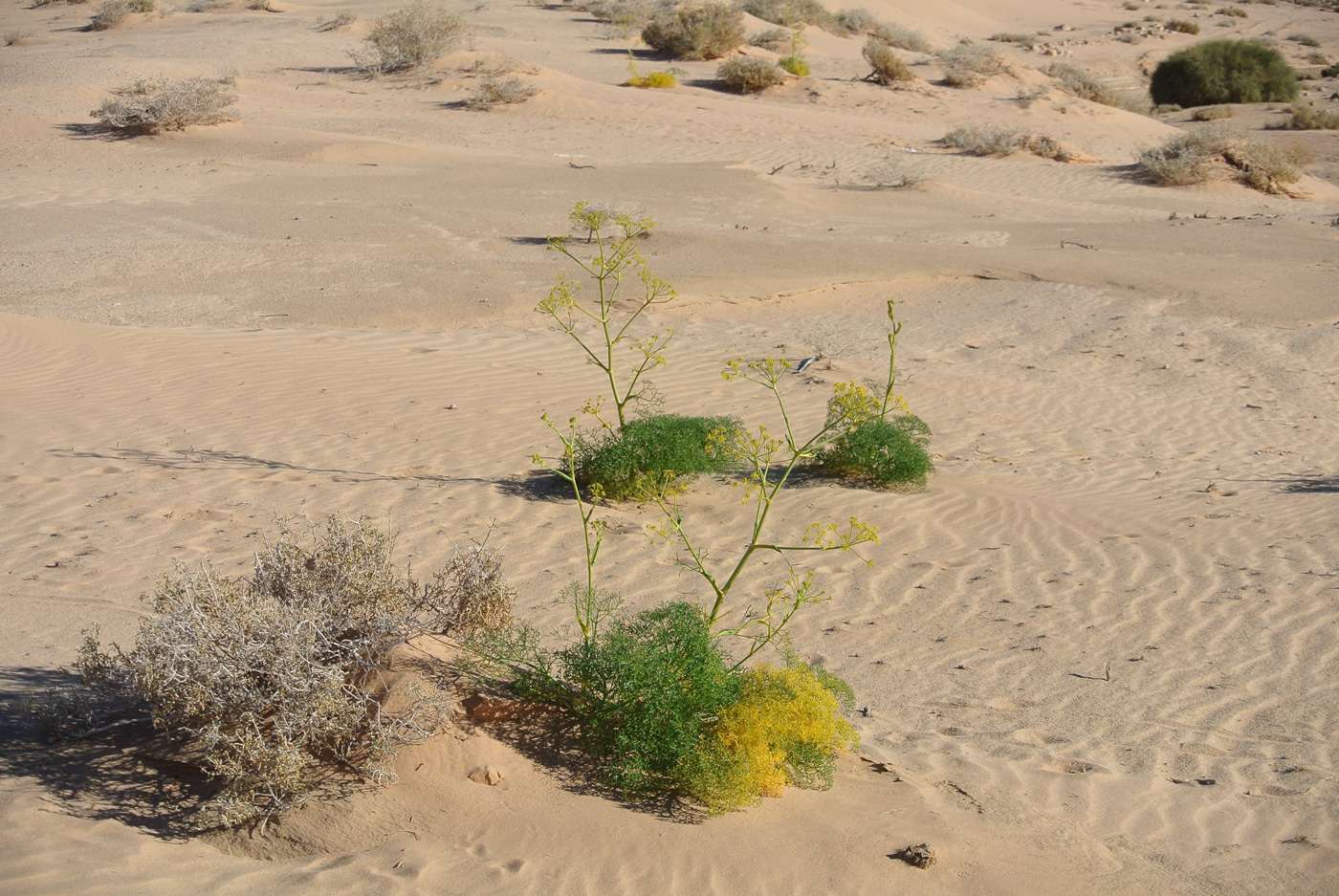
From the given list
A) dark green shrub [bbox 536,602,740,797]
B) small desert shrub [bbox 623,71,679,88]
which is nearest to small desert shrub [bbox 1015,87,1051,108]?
small desert shrub [bbox 623,71,679,88]

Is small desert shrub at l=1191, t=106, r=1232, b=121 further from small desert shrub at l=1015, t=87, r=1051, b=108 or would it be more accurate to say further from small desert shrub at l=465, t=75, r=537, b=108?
small desert shrub at l=465, t=75, r=537, b=108

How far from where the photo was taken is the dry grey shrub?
344cm

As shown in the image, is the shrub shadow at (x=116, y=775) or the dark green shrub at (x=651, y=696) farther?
the dark green shrub at (x=651, y=696)

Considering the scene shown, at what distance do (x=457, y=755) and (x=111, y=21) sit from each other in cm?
3496

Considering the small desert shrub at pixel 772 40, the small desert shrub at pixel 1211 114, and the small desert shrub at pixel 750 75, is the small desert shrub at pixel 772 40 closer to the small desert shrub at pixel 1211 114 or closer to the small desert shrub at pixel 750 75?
the small desert shrub at pixel 750 75

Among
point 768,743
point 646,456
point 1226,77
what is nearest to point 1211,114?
point 1226,77

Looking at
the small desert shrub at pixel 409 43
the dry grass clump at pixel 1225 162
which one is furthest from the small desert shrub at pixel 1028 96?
the small desert shrub at pixel 409 43

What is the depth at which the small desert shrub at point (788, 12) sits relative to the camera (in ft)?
118

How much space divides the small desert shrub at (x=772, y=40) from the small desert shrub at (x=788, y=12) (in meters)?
2.96

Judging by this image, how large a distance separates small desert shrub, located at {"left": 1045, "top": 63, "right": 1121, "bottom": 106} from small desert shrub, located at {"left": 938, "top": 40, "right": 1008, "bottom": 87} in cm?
187

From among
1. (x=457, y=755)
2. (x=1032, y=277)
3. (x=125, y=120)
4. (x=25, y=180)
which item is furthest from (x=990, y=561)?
(x=125, y=120)

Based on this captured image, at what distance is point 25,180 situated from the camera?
1700 cm

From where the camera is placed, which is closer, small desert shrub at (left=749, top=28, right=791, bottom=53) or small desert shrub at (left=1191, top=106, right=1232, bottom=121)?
small desert shrub at (left=1191, top=106, right=1232, bottom=121)

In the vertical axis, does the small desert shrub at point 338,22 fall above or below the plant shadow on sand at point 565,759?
above
